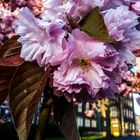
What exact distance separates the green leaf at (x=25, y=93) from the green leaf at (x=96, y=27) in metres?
0.13

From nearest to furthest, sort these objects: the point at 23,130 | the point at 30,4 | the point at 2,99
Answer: the point at 23,130 → the point at 2,99 → the point at 30,4

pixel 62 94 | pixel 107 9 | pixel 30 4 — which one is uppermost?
pixel 107 9

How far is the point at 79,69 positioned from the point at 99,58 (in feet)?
0.17

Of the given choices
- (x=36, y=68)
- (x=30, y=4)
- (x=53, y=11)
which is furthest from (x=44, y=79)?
(x=30, y=4)

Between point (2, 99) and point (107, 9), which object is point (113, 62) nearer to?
point (107, 9)

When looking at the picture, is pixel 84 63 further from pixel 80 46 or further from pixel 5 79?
pixel 5 79

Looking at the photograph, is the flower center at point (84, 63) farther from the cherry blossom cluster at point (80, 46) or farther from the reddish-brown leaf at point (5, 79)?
the reddish-brown leaf at point (5, 79)

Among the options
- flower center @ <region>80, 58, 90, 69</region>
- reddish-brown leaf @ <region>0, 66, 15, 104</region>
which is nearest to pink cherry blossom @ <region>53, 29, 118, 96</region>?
flower center @ <region>80, 58, 90, 69</region>

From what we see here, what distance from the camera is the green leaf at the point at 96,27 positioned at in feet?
2.33

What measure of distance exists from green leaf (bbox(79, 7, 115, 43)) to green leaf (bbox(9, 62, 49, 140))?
13 centimetres

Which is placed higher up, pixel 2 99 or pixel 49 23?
pixel 49 23

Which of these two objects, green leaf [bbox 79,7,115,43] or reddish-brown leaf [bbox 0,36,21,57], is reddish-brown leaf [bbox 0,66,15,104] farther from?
green leaf [bbox 79,7,115,43]

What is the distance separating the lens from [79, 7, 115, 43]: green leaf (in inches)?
27.9

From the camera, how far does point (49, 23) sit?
81 cm
